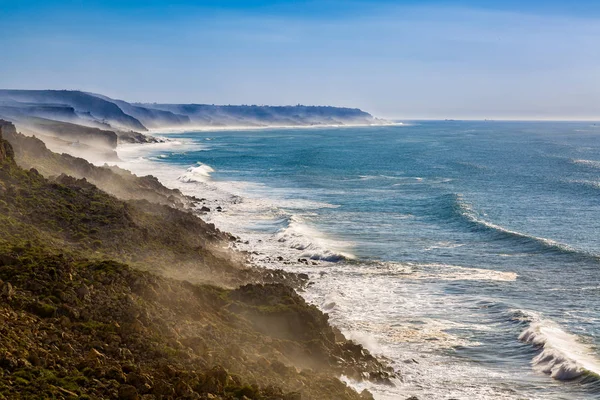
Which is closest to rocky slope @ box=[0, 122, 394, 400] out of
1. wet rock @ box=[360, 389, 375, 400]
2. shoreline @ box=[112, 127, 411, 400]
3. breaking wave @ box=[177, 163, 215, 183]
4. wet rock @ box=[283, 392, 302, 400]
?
wet rock @ box=[283, 392, 302, 400]

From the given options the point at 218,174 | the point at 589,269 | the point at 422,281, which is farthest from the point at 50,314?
the point at 218,174

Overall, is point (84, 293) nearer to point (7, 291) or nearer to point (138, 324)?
point (7, 291)

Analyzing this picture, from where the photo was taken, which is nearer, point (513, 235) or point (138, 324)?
point (138, 324)

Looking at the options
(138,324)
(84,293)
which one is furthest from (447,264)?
(84,293)

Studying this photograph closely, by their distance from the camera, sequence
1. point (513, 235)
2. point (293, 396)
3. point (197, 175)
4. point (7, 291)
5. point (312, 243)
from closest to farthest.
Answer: point (293, 396)
point (7, 291)
point (312, 243)
point (513, 235)
point (197, 175)

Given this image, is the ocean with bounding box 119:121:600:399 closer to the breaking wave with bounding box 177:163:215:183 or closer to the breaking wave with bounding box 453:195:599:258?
the breaking wave with bounding box 453:195:599:258

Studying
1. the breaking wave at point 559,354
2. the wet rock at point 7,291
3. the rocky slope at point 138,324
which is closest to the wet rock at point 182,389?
the rocky slope at point 138,324

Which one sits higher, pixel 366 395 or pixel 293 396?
pixel 293 396
